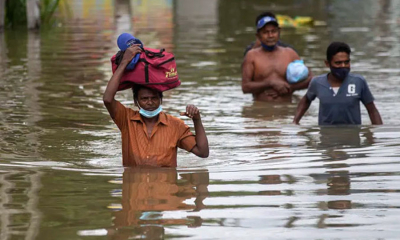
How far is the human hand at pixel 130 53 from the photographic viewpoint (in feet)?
20.8

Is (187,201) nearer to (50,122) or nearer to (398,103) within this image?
(50,122)

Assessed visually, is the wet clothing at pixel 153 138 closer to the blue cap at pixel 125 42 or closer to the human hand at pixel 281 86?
the blue cap at pixel 125 42

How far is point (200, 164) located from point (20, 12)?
15.9 meters

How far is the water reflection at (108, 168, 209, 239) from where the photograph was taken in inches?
201

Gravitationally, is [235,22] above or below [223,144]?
above

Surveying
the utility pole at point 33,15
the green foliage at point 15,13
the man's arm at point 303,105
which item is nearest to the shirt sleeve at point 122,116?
the man's arm at point 303,105

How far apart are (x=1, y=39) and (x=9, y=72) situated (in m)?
5.59

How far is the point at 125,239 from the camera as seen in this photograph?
16.1 feet

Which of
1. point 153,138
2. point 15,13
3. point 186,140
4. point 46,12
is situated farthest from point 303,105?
point 46,12

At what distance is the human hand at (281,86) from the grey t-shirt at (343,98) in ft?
7.72

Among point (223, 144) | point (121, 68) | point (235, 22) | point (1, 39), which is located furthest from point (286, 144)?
point (235, 22)

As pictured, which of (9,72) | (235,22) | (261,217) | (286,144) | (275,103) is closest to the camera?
(261,217)

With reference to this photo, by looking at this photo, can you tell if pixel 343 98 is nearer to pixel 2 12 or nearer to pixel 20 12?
pixel 2 12

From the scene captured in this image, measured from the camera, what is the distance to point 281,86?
11531 mm
